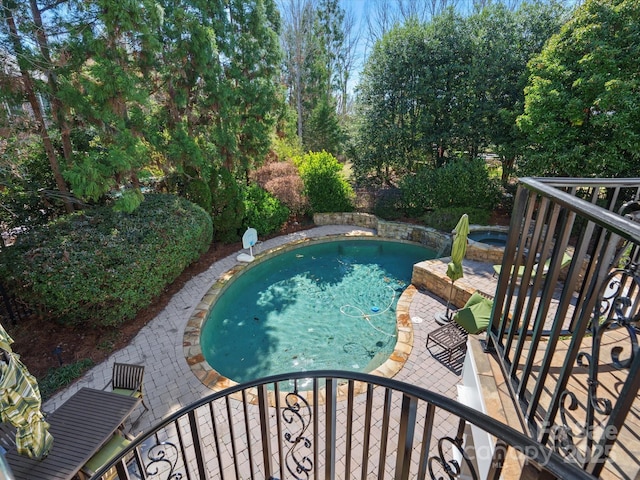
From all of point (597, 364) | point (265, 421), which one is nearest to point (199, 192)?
point (265, 421)

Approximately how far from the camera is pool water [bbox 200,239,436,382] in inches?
257

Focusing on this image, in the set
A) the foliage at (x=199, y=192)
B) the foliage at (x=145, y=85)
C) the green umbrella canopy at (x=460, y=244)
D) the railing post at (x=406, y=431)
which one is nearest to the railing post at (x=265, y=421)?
the railing post at (x=406, y=431)

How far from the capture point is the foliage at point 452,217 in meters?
11.5

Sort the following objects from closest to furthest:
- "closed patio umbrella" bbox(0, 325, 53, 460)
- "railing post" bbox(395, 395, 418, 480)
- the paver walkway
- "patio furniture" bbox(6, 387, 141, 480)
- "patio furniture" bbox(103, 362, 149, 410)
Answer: "railing post" bbox(395, 395, 418, 480), "closed patio umbrella" bbox(0, 325, 53, 460), "patio furniture" bbox(6, 387, 141, 480), "patio furniture" bbox(103, 362, 149, 410), the paver walkway

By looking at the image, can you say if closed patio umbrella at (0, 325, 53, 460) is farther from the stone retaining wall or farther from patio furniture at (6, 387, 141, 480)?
the stone retaining wall

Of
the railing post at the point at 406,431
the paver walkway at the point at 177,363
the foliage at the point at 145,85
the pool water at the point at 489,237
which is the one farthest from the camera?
the pool water at the point at 489,237

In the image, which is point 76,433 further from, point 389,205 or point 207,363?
point 389,205

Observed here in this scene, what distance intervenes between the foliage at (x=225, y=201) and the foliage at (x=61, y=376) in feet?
19.2

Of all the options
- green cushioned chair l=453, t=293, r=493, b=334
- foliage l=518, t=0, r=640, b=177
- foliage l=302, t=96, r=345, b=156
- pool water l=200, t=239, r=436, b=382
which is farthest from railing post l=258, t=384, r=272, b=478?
foliage l=302, t=96, r=345, b=156

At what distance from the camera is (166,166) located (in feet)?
32.7

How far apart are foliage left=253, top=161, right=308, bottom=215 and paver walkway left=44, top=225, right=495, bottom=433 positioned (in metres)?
5.32

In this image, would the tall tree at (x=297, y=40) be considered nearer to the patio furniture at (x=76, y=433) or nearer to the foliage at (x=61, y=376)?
the foliage at (x=61, y=376)

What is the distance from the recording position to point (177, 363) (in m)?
6.06

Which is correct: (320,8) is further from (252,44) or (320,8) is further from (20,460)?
(20,460)
